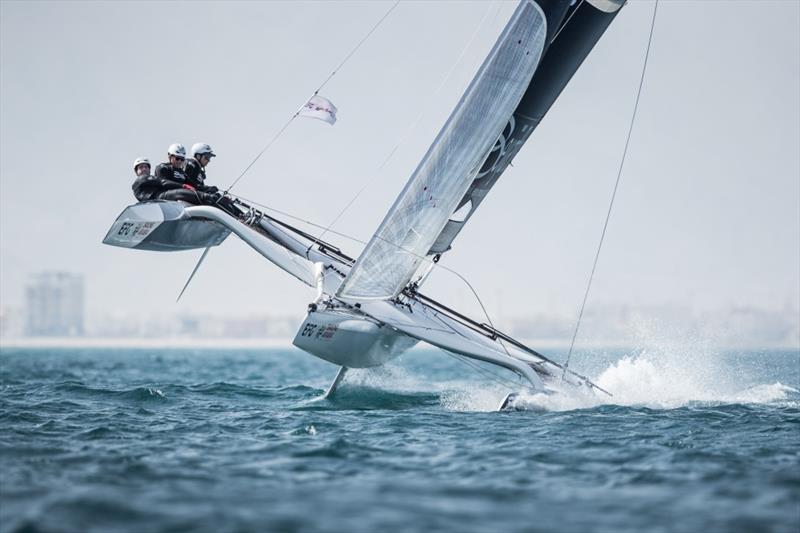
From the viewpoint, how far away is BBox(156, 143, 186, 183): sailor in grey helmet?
1266 centimetres

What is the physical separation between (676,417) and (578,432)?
1735 mm

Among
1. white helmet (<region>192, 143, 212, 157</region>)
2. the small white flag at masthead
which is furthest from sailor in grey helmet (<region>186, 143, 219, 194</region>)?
the small white flag at masthead

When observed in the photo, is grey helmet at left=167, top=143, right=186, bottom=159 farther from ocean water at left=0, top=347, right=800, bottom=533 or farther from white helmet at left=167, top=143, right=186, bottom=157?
ocean water at left=0, top=347, right=800, bottom=533

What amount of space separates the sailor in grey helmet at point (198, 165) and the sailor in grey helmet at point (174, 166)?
0.35 feet

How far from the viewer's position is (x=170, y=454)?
7328mm

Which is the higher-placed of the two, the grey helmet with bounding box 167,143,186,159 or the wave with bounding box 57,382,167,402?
the grey helmet with bounding box 167,143,186,159

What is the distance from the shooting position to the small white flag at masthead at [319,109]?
1283 cm

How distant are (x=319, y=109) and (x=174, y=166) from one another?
86.1 inches

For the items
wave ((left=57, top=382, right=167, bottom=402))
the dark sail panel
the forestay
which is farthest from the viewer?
wave ((left=57, top=382, right=167, bottom=402))

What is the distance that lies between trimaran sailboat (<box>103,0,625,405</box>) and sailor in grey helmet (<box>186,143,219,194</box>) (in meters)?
0.53

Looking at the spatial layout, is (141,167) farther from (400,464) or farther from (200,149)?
(400,464)

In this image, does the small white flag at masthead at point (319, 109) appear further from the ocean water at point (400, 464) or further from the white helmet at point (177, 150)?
the ocean water at point (400, 464)

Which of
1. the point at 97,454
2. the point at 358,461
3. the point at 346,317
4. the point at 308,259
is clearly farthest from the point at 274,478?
the point at 308,259

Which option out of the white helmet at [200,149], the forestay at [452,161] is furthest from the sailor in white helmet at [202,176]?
the forestay at [452,161]
